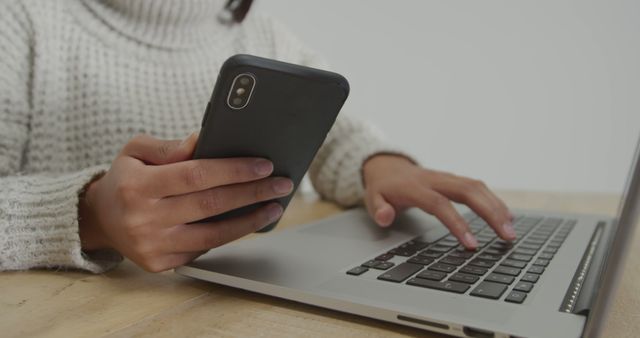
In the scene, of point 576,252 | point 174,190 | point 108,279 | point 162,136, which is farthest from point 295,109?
point 162,136

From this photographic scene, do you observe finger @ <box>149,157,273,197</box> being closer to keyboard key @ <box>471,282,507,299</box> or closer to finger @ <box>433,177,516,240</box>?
keyboard key @ <box>471,282,507,299</box>

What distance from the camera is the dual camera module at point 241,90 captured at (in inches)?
13.8

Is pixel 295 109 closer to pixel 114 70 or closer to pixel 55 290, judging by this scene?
pixel 55 290

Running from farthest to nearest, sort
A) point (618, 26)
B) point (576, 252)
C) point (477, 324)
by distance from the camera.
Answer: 1. point (618, 26)
2. point (576, 252)
3. point (477, 324)

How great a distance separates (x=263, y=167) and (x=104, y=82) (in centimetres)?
43

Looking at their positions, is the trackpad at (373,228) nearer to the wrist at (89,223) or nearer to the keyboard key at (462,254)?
the keyboard key at (462,254)

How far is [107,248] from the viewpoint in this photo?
1.58ft

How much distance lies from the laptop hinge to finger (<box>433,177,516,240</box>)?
0.08 meters

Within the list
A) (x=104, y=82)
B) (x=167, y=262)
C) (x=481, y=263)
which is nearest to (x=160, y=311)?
(x=167, y=262)

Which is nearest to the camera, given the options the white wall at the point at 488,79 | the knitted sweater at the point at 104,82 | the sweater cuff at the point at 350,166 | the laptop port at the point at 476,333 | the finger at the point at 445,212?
Result: the laptop port at the point at 476,333

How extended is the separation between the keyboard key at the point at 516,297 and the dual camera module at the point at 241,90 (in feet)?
0.71

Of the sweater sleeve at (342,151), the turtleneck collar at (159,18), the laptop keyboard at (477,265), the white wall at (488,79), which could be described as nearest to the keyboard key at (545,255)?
the laptop keyboard at (477,265)

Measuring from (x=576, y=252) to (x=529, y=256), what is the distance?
0.07 m

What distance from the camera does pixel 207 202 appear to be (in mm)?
421
